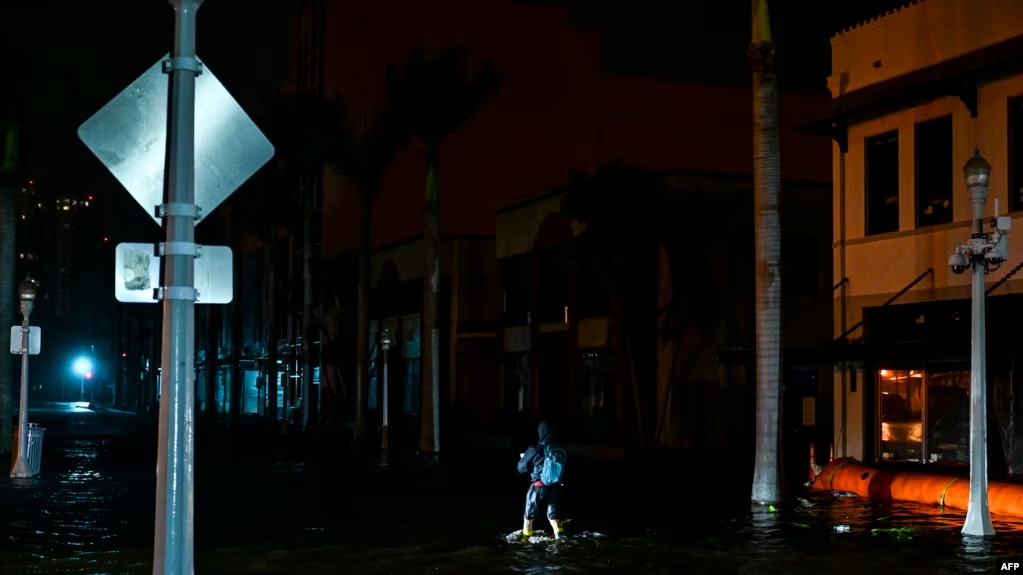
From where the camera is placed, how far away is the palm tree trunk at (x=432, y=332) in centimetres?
3969

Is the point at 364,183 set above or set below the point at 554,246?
above

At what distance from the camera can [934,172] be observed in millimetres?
26141

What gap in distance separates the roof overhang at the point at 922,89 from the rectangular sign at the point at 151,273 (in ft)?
63.0

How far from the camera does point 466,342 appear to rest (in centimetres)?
5184

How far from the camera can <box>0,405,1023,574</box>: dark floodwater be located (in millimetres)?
14789

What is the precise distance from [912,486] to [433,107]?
22.9m

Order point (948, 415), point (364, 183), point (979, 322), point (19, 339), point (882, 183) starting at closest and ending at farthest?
point (979, 322), point (948, 415), point (19, 339), point (882, 183), point (364, 183)

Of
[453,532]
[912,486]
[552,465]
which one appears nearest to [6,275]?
[453,532]

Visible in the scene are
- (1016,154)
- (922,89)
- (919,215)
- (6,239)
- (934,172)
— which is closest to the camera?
(1016,154)

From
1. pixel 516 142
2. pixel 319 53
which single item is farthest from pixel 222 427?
pixel 319 53

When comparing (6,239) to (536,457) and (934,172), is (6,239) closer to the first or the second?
(536,457)

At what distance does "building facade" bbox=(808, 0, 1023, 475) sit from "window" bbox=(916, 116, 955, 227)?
0.03 meters

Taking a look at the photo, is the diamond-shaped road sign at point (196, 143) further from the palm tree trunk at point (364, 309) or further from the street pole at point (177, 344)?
the palm tree trunk at point (364, 309)

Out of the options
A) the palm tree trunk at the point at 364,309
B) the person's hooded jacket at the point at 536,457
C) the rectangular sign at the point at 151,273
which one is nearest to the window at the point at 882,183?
the person's hooded jacket at the point at 536,457
